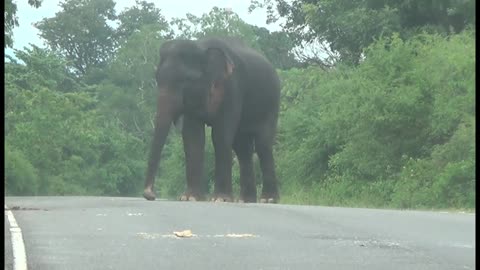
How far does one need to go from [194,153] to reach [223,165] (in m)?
0.81

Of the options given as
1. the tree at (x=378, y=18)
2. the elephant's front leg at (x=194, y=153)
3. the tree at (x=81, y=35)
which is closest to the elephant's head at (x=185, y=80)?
the elephant's front leg at (x=194, y=153)

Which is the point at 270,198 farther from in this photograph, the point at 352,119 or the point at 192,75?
the point at 192,75

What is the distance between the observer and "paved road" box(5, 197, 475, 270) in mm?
11094

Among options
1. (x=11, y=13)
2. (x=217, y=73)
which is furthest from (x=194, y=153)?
(x=11, y=13)

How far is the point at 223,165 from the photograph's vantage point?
26.1 m

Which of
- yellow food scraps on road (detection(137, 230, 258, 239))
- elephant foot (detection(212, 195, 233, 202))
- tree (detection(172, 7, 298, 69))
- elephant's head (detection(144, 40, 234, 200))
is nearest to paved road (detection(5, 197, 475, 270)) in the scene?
yellow food scraps on road (detection(137, 230, 258, 239))

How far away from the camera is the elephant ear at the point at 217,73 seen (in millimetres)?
25562

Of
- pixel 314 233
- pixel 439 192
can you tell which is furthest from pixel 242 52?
pixel 314 233

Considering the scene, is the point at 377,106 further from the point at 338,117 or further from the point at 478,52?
the point at 478,52

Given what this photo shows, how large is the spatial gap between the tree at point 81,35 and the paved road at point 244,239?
86.1m

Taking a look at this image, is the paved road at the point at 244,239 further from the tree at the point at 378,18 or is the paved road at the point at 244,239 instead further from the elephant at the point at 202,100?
the tree at the point at 378,18

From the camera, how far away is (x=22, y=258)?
36.0 feet

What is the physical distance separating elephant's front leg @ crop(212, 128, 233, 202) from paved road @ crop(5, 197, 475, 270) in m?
7.79

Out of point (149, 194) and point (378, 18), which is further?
point (378, 18)
